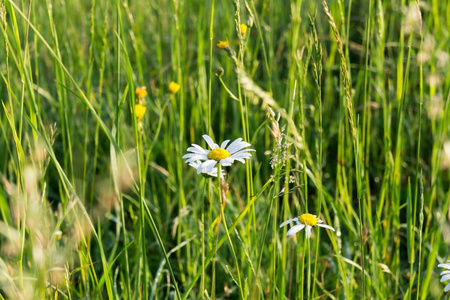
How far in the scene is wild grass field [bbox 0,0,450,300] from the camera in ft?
3.56

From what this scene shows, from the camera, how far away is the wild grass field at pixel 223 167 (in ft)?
3.56

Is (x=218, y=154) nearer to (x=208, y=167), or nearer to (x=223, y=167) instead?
(x=208, y=167)

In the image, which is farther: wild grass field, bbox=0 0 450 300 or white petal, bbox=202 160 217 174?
wild grass field, bbox=0 0 450 300

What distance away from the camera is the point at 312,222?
3.41ft

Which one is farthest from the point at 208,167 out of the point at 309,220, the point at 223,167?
the point at 223,167

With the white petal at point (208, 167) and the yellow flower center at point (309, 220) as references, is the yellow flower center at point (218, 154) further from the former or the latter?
the yellow flower center at point (309, 220)

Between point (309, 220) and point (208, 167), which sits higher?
point (208, 167)

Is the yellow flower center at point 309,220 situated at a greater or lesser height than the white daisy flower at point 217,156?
lesser

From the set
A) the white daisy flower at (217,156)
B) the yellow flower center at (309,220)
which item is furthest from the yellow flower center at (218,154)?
the yellow flower center at (309,220)

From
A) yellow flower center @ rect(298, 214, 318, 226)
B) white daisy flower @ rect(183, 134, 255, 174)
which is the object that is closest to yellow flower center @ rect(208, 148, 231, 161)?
white daisy flower @ rect(183, 134, 255, 174)

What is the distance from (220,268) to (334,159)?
0.77 metres

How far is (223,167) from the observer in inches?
73.4

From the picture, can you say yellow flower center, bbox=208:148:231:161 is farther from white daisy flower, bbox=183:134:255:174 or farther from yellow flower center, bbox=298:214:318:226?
yellow flower center, bbox=298:214:318:226

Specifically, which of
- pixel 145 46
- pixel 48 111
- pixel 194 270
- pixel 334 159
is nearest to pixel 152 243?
pixel 194 270
